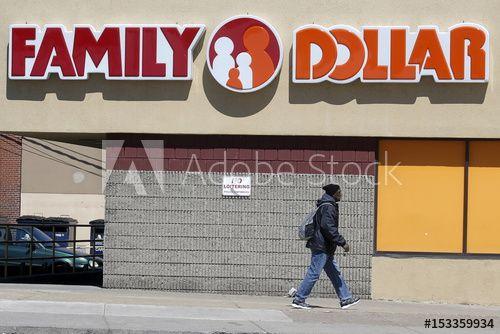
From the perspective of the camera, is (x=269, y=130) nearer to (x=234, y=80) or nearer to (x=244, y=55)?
(x=234, y=80)

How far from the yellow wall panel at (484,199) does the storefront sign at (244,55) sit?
349 cm

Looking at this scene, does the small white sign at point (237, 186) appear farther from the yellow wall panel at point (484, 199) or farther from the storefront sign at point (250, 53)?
the yellow wall panel at point (484, 199)

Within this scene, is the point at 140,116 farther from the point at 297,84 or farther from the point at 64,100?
the point at 297,84

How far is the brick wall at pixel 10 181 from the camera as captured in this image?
A: 36.5 meters

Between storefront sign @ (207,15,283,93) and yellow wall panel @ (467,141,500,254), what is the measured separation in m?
3.49

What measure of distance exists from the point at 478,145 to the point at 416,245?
182 cm

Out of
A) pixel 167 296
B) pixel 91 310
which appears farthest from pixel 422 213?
pixel 91 310

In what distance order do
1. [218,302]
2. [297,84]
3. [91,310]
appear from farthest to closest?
[297,84] < [218,302] < [91,310]

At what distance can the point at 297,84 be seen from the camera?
13727 millimetres

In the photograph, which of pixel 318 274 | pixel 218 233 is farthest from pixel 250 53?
pixel 318 274

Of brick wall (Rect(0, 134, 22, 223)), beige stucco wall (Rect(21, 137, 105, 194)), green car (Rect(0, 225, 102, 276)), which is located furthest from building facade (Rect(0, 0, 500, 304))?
brick wall (Rect(0, 134, 22, 223))

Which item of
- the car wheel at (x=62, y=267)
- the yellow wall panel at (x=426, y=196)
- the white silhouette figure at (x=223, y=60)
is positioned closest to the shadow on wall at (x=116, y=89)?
the white silhouette figure at (x=223, y=60)

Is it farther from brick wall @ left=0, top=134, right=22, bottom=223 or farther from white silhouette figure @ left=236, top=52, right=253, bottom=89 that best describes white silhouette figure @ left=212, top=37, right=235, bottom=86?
brick wall @ left=0, top=134, right=22, bottom=223

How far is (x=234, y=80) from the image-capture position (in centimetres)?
1362
